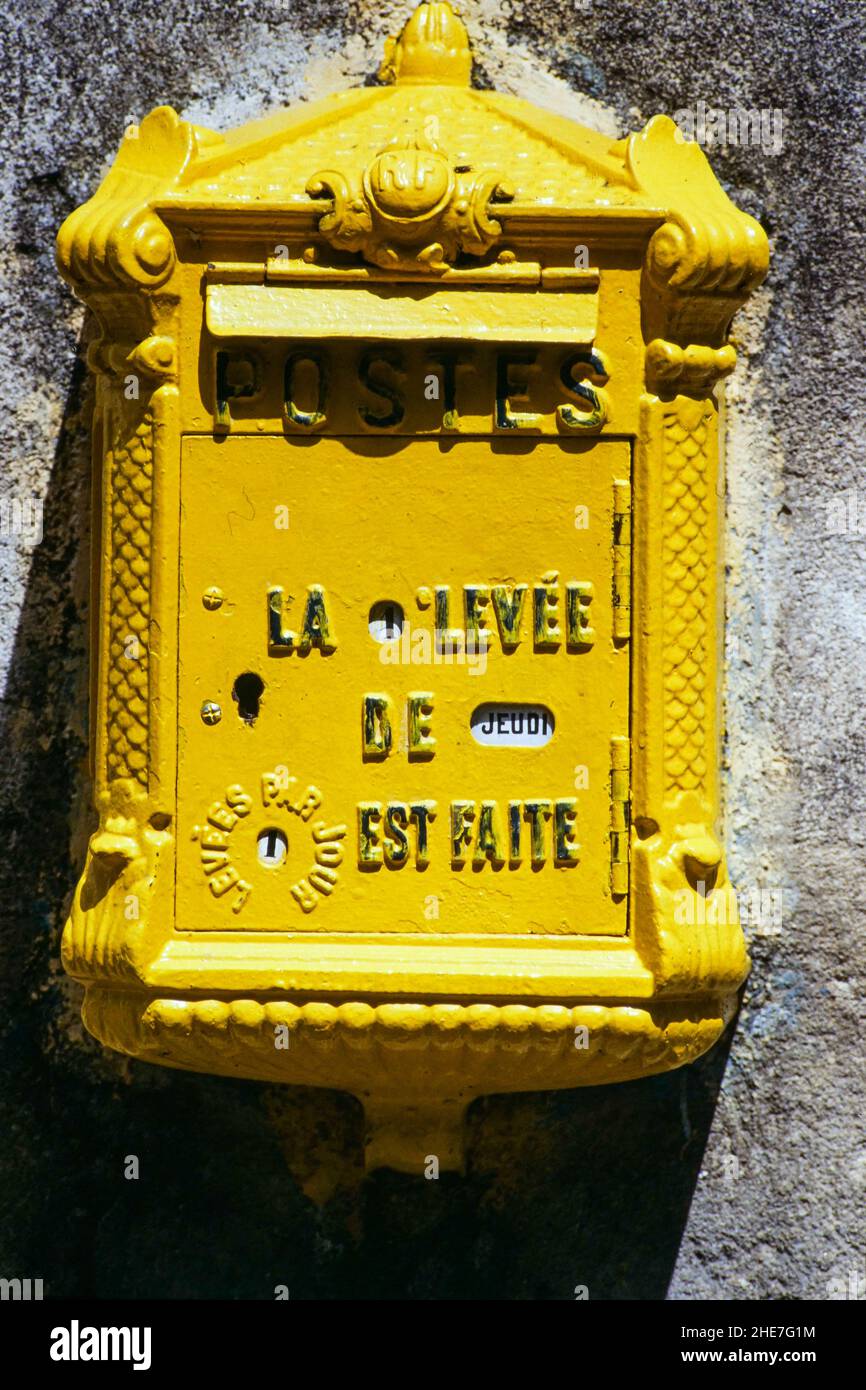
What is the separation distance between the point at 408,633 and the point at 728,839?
87 centimetres

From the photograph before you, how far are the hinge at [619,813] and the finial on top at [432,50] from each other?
119 centimetres

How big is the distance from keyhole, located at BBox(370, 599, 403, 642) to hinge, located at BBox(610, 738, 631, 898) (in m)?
0.39

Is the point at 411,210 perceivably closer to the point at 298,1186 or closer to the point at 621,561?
the point at 621,561

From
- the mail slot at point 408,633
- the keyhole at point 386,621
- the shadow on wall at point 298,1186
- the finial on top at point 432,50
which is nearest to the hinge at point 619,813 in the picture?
the mail slot at point 408,633

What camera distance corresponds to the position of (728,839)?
11.2 feet

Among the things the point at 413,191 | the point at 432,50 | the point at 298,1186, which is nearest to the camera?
the point at 413,191

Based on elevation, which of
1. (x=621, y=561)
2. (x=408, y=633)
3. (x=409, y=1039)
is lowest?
(x=409, y=1039)

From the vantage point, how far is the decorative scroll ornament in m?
2.82

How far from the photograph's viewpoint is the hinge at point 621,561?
290 centimetres

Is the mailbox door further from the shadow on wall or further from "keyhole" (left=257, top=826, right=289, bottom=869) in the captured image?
the shadow on wall

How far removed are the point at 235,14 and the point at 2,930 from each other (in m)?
1.79

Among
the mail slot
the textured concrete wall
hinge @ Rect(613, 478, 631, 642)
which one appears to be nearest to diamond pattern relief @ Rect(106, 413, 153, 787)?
the mail slot

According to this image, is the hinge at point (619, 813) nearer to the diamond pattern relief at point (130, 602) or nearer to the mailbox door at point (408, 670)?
the mailbox door at point (408, 670)

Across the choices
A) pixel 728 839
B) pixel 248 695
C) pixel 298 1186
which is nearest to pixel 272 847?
pixel 248 695
